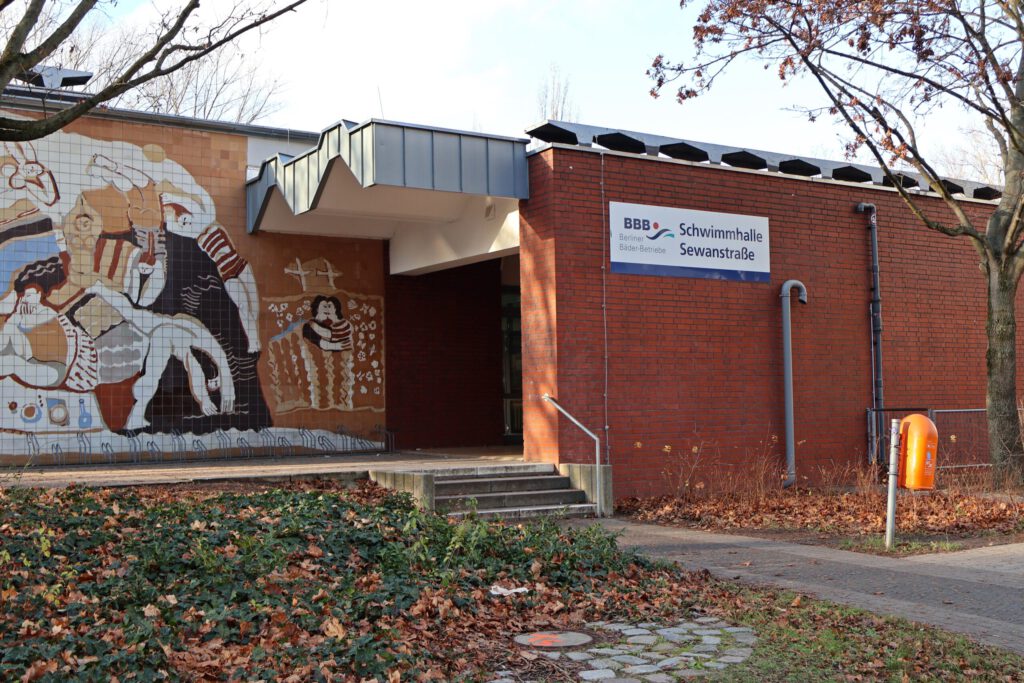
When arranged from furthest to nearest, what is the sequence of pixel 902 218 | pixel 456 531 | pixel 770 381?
pixel 902 218 → pixel 770 381 → pixel 456 531

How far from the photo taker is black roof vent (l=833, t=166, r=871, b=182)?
16656 mm

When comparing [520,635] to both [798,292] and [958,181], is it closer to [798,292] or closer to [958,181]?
[798,292]

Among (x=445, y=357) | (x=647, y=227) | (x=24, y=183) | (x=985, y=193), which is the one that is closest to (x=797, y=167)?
(x=647, y=227)

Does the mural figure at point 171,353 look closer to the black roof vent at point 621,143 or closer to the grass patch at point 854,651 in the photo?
the black roof vent at point 621,143

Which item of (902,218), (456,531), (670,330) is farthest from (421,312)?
(456,531)

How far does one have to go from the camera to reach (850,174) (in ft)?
54.9

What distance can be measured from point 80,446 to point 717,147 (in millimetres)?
10511

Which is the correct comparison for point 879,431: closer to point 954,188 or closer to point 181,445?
point 954,188

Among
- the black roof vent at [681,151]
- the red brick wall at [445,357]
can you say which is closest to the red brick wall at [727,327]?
the black roof vent at [681,151]

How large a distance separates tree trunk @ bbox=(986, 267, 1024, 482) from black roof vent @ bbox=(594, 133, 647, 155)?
17.0 ft

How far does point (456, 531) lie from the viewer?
8.46 meters

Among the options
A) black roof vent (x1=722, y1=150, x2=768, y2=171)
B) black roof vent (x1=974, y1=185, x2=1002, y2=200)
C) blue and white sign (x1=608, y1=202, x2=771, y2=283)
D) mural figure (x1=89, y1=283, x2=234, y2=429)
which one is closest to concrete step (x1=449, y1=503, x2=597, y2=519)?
blue and white sign (x1=608, y1=202, x2=771, y2=283)

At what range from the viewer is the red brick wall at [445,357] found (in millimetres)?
17578

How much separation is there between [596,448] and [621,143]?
434 centimetres
